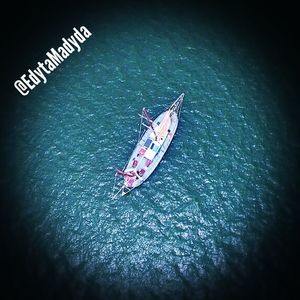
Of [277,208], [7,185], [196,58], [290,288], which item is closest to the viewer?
[290,288]

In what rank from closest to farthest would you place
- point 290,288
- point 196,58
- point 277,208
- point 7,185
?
point 290,288, point 277,208, point 7,185, point 196,58

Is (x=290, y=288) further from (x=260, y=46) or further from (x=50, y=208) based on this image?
(x=260, y=46)

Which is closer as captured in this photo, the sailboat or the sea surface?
the sea surface

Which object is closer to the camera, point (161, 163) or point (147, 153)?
point (147, 153)

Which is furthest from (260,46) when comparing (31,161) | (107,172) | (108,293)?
(108,293)
